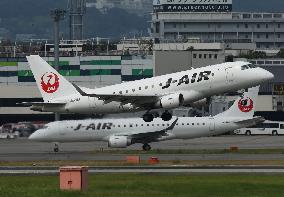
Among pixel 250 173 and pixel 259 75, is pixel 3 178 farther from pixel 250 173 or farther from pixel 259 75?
pixel 259 75

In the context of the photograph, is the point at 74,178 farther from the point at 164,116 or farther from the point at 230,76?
the point at 164,116

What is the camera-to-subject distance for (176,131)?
13275cm

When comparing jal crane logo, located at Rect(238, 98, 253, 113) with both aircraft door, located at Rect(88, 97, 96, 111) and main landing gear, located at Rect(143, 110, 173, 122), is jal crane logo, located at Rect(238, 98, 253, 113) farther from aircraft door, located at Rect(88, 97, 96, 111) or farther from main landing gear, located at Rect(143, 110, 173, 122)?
aircraft door, located at Rect(88, 97, 96, 111)

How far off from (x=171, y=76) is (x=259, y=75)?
7708 millimetres

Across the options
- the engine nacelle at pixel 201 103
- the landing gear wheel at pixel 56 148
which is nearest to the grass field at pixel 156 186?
the engine nacelle at pixel 201 103

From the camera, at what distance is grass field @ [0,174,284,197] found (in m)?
68.9

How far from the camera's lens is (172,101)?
10100 centimetres

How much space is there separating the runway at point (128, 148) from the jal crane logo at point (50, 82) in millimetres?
6547

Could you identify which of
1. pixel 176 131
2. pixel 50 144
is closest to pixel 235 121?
pixel 176 131

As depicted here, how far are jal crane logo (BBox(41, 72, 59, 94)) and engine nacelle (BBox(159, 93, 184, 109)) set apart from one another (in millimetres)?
12810

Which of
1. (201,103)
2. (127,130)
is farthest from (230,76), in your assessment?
(127,130)

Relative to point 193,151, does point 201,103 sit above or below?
above

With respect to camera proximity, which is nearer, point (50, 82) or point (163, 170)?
point (163, 170)

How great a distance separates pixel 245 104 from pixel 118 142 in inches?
745
